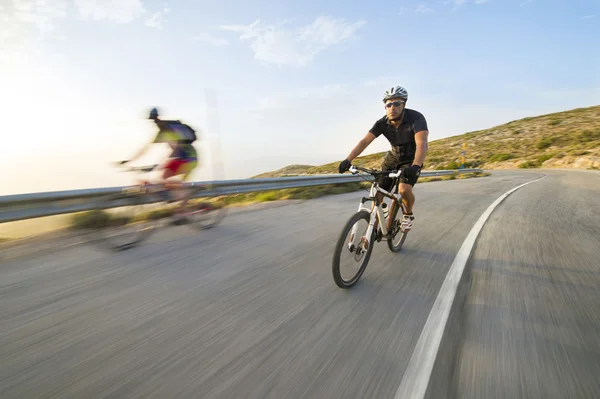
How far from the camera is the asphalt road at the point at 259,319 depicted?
5.82 feet

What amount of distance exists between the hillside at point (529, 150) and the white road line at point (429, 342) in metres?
20.4

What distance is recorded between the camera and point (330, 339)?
221 centimetres

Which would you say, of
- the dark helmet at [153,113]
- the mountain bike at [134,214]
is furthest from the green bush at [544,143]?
the dark helmet at [153,113]

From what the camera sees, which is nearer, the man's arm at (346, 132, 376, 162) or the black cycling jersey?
the black cycling jersey

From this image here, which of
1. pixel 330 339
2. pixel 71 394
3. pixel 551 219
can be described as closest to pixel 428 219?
pixel 551 219

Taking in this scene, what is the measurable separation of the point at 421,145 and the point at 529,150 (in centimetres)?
4626

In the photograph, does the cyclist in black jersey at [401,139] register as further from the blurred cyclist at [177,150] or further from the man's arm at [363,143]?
the blurred cyclist at [177,150]

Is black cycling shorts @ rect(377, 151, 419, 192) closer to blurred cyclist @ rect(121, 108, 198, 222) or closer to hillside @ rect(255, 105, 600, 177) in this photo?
blurred cyclist @ rect(121, 108, 198, 222)

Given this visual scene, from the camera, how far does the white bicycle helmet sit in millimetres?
3793

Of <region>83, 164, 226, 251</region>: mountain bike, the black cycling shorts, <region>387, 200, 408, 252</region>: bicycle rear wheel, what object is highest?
the black cycling shorts

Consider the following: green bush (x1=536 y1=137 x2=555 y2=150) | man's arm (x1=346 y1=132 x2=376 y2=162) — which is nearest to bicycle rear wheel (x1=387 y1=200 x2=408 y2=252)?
man's arm (x1=346 y1=132 x2=376 y2=162)

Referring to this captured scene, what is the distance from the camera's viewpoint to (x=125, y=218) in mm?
4762

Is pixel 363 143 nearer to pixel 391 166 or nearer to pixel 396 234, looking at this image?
pixel 391 166

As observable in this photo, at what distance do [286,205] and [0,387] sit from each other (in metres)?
6.25
